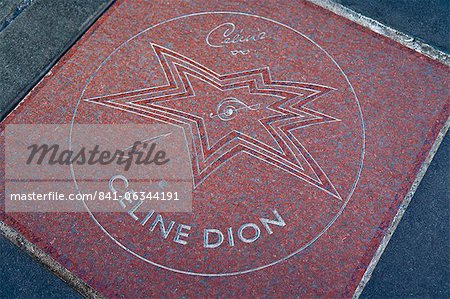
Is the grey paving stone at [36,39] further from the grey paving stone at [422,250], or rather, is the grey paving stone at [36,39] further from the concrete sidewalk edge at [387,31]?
the grey paving stone at [422,250]

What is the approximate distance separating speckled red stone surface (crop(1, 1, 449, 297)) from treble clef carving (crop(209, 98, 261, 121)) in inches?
0.5

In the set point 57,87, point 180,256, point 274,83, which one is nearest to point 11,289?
point 180,256

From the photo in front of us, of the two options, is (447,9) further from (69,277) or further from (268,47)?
(69,277)

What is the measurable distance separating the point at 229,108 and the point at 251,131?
366 millimetres

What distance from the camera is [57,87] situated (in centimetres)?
554

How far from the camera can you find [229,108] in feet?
17.7

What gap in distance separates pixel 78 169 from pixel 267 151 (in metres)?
2.01

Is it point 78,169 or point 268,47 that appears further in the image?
point 268,47

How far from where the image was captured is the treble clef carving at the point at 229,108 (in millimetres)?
5352

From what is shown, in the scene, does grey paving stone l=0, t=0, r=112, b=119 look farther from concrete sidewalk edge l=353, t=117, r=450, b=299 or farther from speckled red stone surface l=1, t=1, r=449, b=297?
concrete sidewalk edge l=353, t=117, r=450, b=299

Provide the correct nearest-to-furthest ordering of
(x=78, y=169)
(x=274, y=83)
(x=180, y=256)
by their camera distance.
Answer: (x=180, y=256) < (x=78, y=169) < (x=274, y=83)
